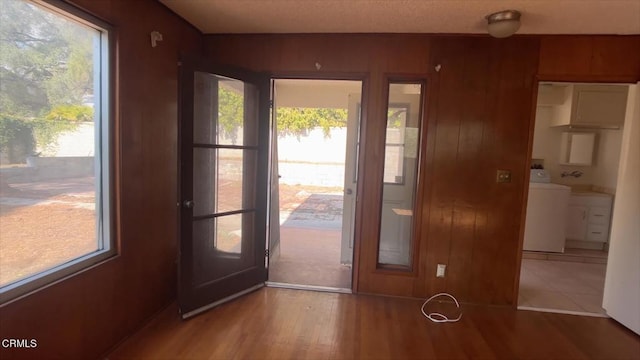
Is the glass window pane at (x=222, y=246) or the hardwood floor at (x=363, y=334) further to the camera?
the glass window pane at (x=222, y=246)

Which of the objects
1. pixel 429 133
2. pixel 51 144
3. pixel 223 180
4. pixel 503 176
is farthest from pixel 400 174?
pixel 51 144

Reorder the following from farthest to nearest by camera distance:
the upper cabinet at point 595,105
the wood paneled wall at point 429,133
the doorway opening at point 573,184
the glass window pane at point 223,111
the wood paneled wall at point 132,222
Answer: the upper cabinet at point 595,105
the doorway opening at point 573,184
the glass window pane at point 223,111
the wood paneled wall at point 429,133
the wood paneled wall at point 132,222

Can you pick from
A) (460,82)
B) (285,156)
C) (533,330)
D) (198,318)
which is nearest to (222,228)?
(198,318)

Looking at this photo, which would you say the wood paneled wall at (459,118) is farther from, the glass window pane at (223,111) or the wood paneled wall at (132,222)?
the wood paneled wall at (132,222)

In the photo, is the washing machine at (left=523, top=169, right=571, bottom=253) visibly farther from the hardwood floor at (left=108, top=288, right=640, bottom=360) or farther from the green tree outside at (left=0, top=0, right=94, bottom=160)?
the green tree outside at (left=0, top=0, right=94, bottom=160)

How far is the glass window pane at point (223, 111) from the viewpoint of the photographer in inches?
100

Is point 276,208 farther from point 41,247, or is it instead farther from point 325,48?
point 41,247

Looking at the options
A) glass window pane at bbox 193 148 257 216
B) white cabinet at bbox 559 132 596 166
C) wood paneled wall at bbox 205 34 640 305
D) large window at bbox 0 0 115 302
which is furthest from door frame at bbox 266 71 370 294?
white cabinet at bbox 559 132 596 166

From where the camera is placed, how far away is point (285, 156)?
10.9 metres

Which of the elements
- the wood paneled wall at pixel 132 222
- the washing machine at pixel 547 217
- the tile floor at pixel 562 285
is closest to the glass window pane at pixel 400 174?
the tile floor at pixel 562 285

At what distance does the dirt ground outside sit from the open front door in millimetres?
617

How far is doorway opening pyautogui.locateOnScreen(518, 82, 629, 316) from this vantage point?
4125 millimetres

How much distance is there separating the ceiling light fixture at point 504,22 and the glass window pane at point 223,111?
1.91 m

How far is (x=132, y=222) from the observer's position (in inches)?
88.4
